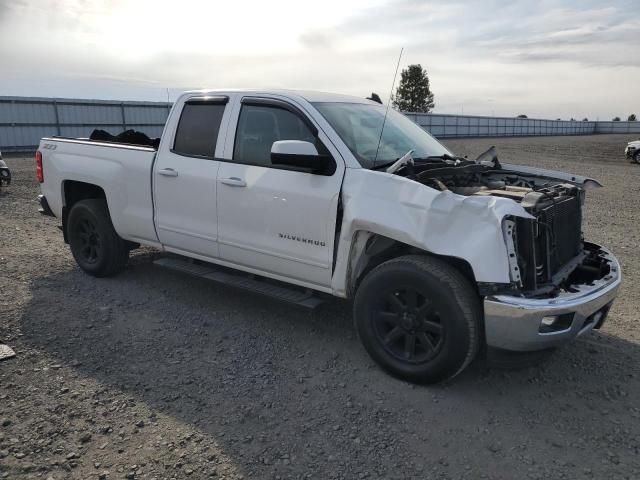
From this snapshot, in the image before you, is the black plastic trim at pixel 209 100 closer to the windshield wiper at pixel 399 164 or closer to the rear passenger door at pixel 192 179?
the rear passenger door at pixel 192 179

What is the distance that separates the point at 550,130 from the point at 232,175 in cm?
6711

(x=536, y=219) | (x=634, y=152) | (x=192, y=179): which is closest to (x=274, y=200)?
(x=192, y=179)

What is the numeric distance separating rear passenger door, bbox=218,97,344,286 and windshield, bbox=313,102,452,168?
0.19 metres

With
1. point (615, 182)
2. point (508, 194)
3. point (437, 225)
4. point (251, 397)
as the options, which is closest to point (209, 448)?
point (251, 397)

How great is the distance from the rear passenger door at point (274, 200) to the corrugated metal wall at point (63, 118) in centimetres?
2029

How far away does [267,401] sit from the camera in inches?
138

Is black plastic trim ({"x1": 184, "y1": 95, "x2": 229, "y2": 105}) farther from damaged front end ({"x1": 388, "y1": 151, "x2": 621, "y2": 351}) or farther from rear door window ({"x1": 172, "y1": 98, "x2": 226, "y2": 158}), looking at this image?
damaged front end ({"x1": 388, "y1": 151, "x2": 621, "y2": 351})

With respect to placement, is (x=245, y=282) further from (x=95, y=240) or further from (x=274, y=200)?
(x=95, y=240)

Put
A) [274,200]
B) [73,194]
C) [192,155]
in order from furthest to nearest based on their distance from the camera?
[73,194], [192,155], [274,200]

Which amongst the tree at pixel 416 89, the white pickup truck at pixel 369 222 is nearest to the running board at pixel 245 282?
the white pickup truck at pixel 369 222

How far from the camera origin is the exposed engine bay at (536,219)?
3330 mm

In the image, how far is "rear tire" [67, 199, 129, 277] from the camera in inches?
220

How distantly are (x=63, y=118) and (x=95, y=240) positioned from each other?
19287 millimetres

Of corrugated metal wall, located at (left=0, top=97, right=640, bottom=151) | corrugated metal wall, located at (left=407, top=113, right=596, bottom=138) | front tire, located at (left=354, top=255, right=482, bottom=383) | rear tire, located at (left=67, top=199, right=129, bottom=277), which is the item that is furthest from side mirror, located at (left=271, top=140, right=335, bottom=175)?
corrugated metal wall, located at (left=407, top=113, right=596, bottom=138)
